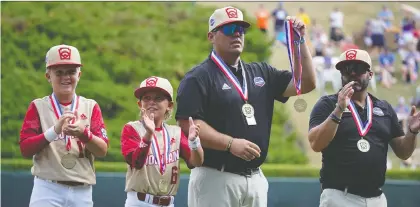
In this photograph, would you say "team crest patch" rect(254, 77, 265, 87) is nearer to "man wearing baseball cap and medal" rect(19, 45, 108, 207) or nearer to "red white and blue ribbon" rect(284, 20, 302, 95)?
"red white and blue ribbon" rect(284, 20, 302, 95)

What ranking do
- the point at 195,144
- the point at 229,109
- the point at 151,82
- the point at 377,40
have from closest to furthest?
the point at 195,144, the point at 229,109, the point at 151,82, the point at 377,40

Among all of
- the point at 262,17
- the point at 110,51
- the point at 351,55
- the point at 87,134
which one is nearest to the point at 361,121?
the point at 351,55

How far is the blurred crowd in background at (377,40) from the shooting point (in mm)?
25781

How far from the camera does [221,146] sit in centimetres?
659

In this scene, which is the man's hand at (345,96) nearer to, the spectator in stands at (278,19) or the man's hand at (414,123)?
the man's hand at (414,123)

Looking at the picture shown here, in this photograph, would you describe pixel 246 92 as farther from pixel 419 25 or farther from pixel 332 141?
pixel 419 25

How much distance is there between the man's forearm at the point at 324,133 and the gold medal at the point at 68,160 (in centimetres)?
190

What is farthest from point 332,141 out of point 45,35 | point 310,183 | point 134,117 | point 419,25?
point 419,25

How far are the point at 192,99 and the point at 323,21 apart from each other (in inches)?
905

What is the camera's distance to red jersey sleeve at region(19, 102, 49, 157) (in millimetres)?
7004

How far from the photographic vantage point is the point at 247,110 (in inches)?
266

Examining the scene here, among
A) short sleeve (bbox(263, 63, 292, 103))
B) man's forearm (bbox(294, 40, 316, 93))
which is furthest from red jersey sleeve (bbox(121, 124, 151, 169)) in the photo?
man's forearm (bbox(294, 40, 316, 93))

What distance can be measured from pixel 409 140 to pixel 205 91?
2003 millimetres

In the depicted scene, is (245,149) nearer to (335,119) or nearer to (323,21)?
(335,119)
